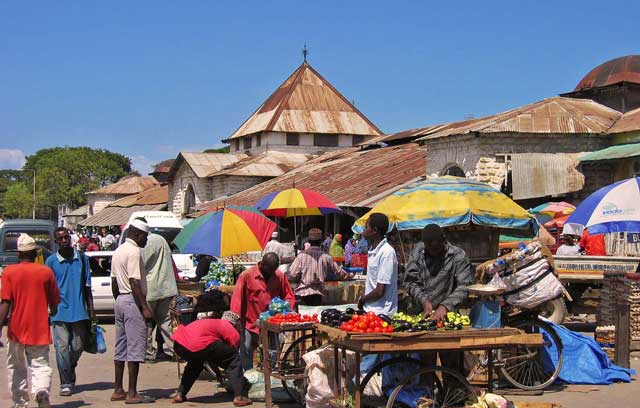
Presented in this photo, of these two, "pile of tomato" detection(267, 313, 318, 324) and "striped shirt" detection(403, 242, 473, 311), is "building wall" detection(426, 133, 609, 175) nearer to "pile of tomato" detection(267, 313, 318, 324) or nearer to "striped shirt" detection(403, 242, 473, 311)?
"striped shirt" detection(403, 242, 473, 311)

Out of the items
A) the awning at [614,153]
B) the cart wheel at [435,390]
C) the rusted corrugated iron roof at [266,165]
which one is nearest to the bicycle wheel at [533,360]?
the cart wheel at [435,390]

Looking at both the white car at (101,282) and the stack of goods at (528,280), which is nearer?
the stack of goods at (528,280)

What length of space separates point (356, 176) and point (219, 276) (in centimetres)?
1817

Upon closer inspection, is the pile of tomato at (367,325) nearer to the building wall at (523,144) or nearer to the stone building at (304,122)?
the building wall at (523,144)

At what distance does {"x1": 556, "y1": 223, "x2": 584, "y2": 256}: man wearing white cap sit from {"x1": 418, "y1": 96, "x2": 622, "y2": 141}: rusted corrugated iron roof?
226 inches

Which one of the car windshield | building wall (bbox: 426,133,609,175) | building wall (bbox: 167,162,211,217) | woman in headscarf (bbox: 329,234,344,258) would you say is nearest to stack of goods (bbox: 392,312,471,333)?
the car windshield

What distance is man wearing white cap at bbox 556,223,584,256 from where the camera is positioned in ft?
54.5

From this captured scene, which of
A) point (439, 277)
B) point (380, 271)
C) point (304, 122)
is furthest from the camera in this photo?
point (304, 122)

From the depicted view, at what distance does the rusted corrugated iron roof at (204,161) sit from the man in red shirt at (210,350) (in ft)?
114

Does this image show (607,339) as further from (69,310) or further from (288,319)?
(69,310)

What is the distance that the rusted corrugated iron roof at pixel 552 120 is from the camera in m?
22.7

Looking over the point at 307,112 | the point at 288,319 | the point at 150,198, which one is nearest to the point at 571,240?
the point at 288,319

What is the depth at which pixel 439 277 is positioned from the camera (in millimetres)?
8250

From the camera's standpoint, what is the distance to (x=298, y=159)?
151 feet
